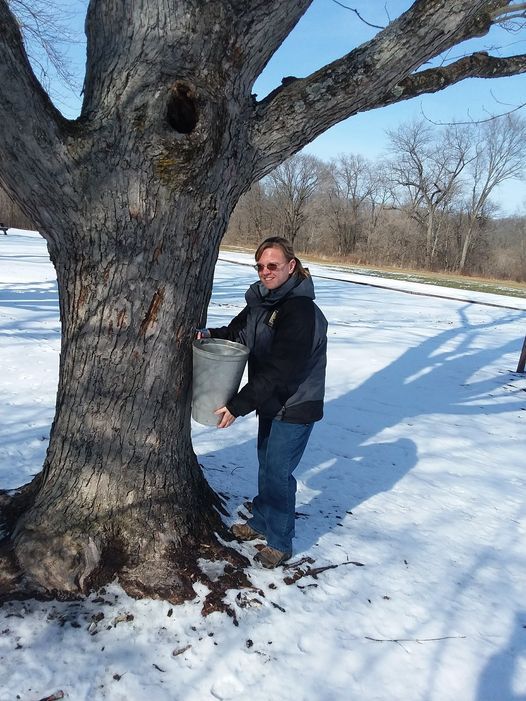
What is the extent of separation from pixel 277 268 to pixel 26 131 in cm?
130

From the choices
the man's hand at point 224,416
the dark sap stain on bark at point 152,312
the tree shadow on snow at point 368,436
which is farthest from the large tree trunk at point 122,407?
the tree shadow on snow at point 368,436

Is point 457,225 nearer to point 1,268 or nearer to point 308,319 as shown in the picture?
point 1,268

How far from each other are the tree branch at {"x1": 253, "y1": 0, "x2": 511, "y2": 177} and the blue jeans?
1.44 metres

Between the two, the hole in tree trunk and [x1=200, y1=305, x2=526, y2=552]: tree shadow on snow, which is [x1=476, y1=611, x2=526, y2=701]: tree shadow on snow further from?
the hole in tree trunk

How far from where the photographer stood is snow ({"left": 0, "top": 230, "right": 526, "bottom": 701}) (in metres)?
2.15

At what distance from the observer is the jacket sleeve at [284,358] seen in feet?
8.61

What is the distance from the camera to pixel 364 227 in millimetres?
56000

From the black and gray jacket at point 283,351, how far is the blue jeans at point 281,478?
96 millimetres

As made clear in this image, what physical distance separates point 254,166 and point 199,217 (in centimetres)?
43

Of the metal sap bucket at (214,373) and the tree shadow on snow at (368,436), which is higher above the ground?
the metal sap bucket at (214,373)

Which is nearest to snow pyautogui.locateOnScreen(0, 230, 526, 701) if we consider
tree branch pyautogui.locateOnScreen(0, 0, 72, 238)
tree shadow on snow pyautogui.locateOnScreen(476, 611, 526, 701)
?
tree shadow on snow pyautogui.locateOnScreen(476, 611, 526, 701)

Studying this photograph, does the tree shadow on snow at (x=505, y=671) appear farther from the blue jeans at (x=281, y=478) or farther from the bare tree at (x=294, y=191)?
the bare tree at (x=294, y=191)

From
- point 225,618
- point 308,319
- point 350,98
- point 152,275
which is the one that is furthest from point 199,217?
point 225,618

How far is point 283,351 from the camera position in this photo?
263 cm
